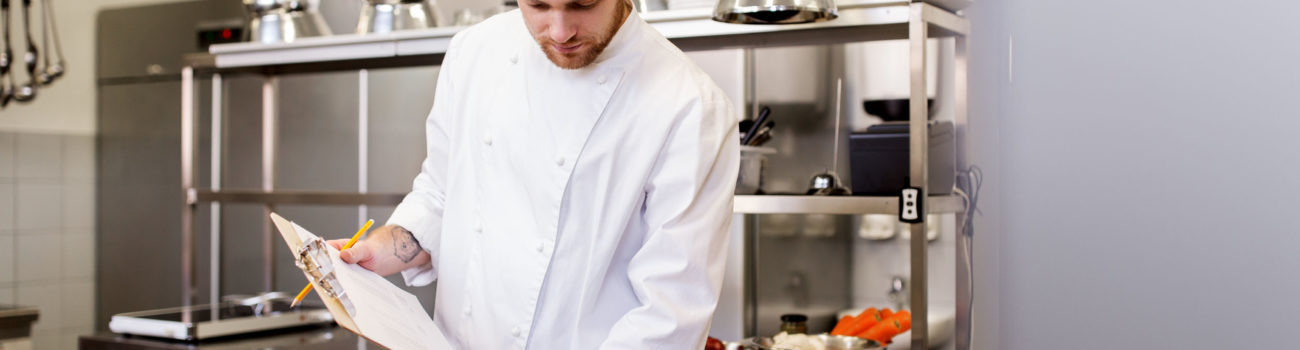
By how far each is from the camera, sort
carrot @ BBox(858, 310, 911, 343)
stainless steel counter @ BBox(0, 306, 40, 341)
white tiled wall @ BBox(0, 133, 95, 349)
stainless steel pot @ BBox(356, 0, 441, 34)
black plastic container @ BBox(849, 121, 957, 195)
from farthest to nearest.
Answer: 1. white tiled wall @ BBox(0, 133, 95, 349)
2. stainless steel counter @ BBox(0, 306, 40, 341)
3. stainless steel pot @ BBox(356, 0, 441, 34)
4. carrot @ BBox(858, 310, 911, 343)
5. black plastic container @ BBox(849, 121, 957, 195)

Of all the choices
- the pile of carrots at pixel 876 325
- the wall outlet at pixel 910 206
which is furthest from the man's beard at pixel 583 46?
the pile of carrots at pixel 876 325

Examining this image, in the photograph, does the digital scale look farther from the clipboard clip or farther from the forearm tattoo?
the clipboard clip

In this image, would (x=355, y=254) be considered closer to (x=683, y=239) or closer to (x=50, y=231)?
(x=683, y=239)

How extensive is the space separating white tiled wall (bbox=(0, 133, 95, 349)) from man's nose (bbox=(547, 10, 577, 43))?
308cm

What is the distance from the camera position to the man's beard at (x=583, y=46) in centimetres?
118

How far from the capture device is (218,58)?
7.95 feet

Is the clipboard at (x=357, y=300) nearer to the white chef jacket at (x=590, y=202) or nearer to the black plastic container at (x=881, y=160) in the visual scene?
the white chef jacket at (x=590, y=202)

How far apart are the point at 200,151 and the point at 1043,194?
3432 mm

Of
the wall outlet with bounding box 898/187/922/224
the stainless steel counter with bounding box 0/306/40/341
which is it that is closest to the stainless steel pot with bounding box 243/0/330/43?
the stainless steel counter with bounding box 0/306/40/341

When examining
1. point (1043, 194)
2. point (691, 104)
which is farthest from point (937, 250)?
point (1043, 194)

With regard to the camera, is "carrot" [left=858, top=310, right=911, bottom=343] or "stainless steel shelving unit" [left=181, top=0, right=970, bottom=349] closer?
"stainless steel shelving unit" [left=181, top=0, right=970, bottom=349]

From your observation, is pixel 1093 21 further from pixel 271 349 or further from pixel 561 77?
pixel 271 349

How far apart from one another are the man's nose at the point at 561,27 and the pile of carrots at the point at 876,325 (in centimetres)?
95

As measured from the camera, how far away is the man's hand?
1.22m
